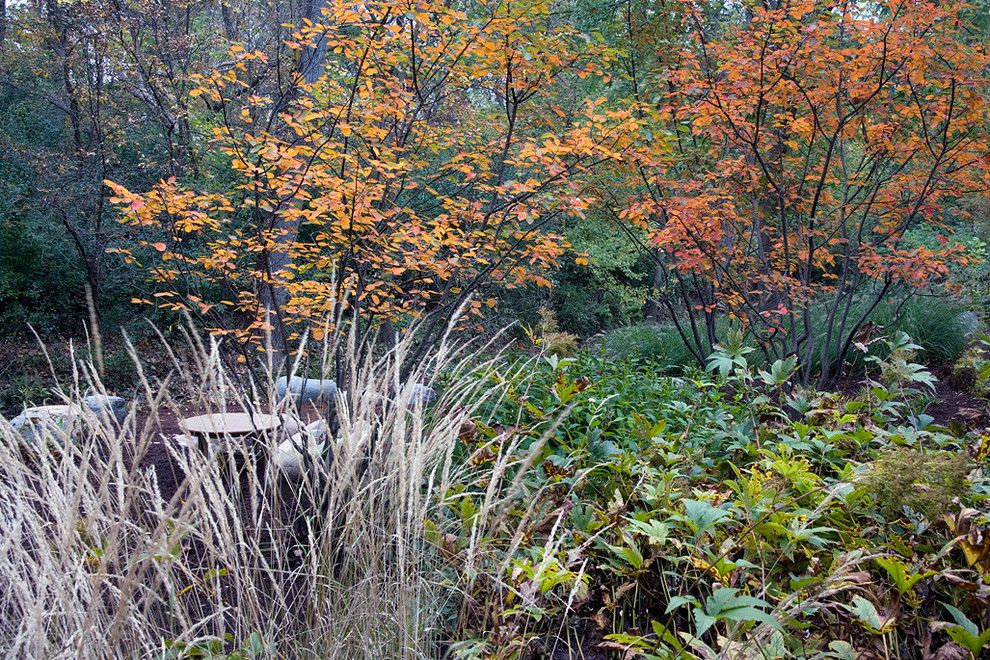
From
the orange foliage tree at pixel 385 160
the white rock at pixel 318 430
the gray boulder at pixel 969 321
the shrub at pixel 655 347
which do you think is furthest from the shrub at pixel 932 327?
the white rock at pixel 318 430

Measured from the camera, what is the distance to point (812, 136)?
488 centimetres

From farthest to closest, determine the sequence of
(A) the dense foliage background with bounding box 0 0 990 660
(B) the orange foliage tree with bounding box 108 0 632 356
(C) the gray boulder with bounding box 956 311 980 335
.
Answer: (C) the gray boulder with bounding box 956 311 980 335 < (B) the orange foliage tree with bounding box 108 0 632 356 < (A) the dense foliage background with bounding box 0 0 990 660


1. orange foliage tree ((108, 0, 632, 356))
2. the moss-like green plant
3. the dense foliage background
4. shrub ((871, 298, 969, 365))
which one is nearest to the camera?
the dense foliage background

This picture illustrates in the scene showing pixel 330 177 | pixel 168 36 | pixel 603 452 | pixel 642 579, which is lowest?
pixel 642 579

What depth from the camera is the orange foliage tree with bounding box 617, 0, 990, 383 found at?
441 centimetres

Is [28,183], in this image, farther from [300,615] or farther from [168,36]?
[300,615]

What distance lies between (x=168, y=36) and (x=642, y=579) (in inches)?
300

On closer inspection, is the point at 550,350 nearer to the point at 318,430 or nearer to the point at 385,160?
the point at 318,430

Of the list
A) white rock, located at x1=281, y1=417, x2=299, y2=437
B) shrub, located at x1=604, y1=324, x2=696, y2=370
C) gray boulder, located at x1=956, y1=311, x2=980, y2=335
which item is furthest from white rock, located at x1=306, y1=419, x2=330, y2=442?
gray boulder, located at x1=956, y1=311, x2=980, y2=335

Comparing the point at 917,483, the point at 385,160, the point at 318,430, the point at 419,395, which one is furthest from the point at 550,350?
the point at 917,483

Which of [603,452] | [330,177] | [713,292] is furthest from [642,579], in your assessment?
[713,292]

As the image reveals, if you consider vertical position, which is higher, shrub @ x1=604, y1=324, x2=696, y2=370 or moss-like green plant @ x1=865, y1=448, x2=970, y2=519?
moss-like green plant @ x1=865, y1=448, x2=970, y2=519

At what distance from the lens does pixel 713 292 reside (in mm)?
5809

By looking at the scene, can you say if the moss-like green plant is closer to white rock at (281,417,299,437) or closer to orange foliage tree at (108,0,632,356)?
white rock at (281,417,299,437)
